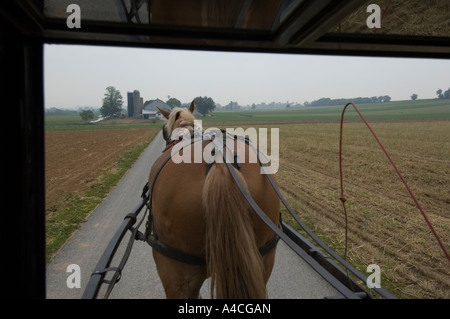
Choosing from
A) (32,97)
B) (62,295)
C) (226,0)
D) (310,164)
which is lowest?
(62,295)

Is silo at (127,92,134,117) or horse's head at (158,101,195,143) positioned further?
silo at (127,92,134,117)

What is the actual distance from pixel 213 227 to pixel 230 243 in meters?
0.13

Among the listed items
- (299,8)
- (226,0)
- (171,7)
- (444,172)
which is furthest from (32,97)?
(444,172)

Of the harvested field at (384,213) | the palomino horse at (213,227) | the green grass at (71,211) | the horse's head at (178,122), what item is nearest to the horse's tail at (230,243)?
the palomino horse at (213,227)

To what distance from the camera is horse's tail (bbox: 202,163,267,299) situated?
161 cm

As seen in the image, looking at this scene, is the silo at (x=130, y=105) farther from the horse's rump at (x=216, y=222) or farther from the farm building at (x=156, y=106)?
the horse's rump at (x=216, y=222)

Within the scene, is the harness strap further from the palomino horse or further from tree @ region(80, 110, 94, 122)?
tree @ region(80, 110, 94, 122)

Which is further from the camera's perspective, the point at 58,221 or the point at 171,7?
the point at 58,221

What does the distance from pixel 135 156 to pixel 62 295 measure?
466 inches

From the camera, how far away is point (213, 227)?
167 cm

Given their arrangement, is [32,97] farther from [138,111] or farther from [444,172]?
[444,172]

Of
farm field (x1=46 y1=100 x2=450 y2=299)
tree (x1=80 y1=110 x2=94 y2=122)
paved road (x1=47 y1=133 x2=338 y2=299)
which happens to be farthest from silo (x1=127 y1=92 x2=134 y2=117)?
tree (x1=80 y1=110 x2=94 y2=122)
